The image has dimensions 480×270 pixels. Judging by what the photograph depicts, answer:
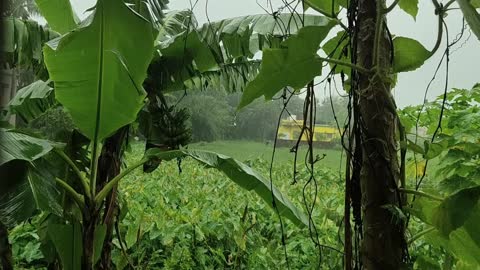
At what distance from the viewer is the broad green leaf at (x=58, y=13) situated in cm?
103

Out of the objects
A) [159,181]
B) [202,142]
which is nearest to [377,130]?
[202,142]

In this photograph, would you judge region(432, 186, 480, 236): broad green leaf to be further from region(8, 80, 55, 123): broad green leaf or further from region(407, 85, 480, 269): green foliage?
region(8, 80, 55, 123): broad green leaf

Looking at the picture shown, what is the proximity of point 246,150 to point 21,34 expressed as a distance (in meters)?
0.72

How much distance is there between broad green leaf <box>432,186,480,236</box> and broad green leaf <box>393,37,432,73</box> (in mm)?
166

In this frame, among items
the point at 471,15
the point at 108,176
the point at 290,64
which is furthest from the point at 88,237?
the point at 471,15

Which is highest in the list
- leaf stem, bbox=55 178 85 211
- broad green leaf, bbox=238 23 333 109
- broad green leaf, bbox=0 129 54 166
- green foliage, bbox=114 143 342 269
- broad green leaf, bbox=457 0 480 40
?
broad green leaf, bbox=457 0 480 40

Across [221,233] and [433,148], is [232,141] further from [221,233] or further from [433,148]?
[433,148]

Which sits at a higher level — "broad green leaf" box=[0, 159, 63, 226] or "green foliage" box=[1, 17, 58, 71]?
"green foliage" box=[1, 17, 58, 71]

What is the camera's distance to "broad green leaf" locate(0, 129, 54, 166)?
0.64 metres

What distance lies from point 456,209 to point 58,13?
3.32ft

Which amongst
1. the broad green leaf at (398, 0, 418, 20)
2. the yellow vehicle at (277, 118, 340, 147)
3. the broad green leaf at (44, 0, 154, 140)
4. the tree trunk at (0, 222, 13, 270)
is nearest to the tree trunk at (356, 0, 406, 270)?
the broad green leaf at (398, 0, 418, 20)

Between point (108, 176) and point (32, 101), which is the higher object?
point (32, 101)

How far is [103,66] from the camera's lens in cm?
74

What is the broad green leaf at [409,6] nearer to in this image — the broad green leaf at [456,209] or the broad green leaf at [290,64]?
the broad green leaf at [290,64]
